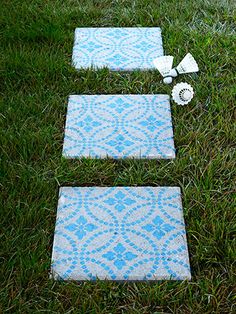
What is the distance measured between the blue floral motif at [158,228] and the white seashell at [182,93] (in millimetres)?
692

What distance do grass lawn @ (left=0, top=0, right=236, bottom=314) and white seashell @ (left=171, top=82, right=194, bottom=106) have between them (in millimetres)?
32

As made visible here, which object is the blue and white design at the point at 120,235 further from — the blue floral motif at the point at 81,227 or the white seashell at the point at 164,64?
the white seashell at the point at 164,64

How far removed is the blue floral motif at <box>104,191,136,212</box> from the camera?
221cm

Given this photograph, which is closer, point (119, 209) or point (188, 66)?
point (119, 209)

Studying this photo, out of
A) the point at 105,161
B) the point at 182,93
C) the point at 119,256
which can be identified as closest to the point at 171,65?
the point at 182,93

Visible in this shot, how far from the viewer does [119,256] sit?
6.66 feet

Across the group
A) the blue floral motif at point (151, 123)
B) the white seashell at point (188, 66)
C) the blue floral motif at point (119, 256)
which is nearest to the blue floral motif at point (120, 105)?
the blue floral motif at point (151, 123)

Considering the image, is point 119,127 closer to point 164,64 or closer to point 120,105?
point 120,105

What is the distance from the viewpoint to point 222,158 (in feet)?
7.88

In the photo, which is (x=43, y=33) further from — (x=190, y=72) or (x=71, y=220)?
(x=71, y=220)

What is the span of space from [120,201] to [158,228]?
0.18 m

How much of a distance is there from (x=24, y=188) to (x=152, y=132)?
1.99ft

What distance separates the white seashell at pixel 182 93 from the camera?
104 inches

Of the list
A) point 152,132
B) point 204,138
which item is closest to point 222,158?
point 204,138
